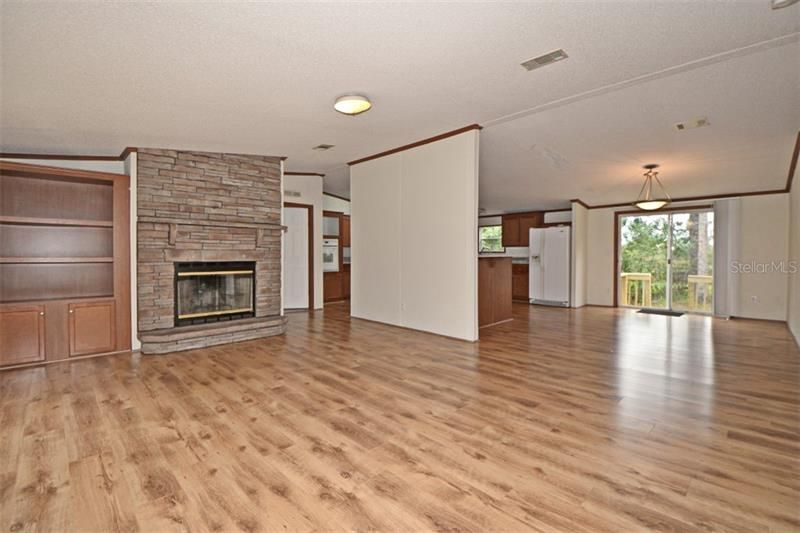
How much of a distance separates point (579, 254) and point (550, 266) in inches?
27.8

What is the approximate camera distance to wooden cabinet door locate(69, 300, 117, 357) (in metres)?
4.30

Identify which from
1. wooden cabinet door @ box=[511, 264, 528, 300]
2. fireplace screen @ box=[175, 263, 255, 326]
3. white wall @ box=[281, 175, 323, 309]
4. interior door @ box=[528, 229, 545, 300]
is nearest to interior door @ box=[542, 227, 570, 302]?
interior door @ box=[528, 229, 545, 300]

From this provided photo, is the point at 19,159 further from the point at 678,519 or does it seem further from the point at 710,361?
the point at 710,361

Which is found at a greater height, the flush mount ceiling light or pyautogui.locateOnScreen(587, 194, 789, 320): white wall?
the flush mount ceiling light

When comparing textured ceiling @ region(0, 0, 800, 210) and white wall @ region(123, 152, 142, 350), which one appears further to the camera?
white wall @ region(123, 152, 142, 350)

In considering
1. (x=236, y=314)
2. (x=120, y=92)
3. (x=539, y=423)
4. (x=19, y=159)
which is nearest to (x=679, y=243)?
(x=539, y=423)

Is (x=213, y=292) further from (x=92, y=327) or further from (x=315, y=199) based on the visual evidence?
(x=315, y=199)

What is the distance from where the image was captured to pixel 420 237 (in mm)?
5512

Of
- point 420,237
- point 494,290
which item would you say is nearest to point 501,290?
point 494,290

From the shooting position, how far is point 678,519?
5.32ft

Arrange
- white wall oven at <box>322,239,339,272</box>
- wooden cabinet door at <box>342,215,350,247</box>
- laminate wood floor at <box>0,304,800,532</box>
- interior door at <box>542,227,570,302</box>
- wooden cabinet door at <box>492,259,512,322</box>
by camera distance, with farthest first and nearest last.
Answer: wooden cabinet door at <box>342,215,350,247</box>
interior door at <box>542,227,570,302</box>
white wall oven at <box>322,239,339,272</box>
wooden cabinet door at <box>492,259,512,322</box>
laminate wood floor at <box>0,304,800,532</box>

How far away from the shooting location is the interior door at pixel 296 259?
7.55 meters

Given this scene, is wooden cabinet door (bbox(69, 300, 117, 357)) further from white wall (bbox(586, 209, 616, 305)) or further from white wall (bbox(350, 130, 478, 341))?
white wall (bbox(586, 209, 616, 305))

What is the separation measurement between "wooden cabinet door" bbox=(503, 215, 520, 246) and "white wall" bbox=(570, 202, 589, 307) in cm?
174
